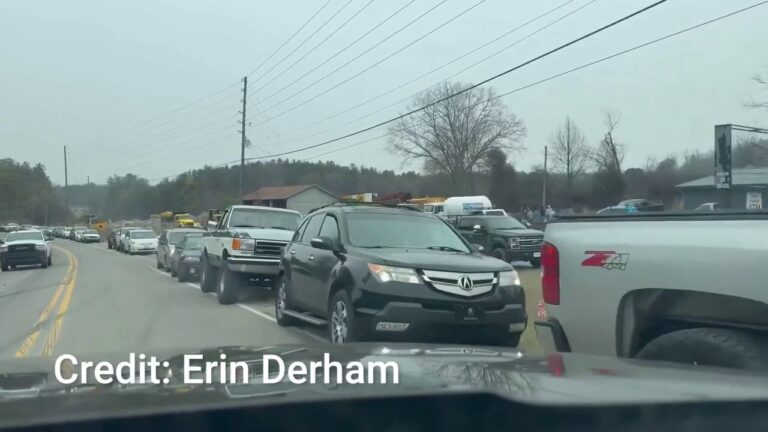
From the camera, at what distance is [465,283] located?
8258 millimetres

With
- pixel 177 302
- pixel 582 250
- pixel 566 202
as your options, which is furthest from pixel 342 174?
pixel 582 250

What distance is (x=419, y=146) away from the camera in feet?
184

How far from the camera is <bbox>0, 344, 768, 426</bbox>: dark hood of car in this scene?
2592 mm

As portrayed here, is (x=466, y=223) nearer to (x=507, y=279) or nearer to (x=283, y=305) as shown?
(x=283, y=305)

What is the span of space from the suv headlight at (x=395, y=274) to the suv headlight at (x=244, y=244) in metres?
7.16

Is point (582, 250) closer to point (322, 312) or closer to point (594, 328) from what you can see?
point (594, 328)

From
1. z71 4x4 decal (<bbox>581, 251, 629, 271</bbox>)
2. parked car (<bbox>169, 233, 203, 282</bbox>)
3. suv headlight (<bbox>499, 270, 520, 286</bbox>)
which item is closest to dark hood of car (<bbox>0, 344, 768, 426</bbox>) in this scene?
z71 4x4 decal (<bbox>581, 251, 629, 271</bbox>)

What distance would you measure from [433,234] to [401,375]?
6730 millimetres

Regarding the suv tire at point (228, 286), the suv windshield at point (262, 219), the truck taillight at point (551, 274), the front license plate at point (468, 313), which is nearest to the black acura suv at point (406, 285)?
the front license plate at point (468, 313)

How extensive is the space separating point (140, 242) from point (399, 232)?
35.9 meters

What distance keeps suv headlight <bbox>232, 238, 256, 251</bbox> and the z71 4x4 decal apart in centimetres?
1054

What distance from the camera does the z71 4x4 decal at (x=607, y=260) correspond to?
4.90m

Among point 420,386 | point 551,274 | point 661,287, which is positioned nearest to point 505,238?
point 551,274

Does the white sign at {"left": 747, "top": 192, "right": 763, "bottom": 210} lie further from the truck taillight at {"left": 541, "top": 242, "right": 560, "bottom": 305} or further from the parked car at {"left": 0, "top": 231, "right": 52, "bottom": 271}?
the parked car at {"left": 0, "top": 231, "right": 52, "bottom": 271}
